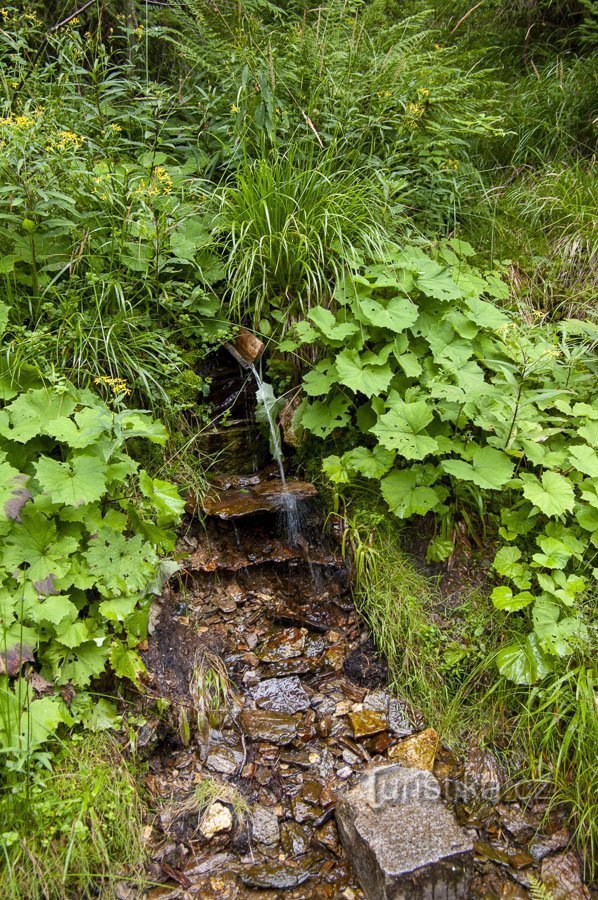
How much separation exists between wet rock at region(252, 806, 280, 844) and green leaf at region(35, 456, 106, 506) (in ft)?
4.73

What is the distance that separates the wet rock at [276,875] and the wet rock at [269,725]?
19.5 inches

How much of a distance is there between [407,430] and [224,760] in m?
1.72

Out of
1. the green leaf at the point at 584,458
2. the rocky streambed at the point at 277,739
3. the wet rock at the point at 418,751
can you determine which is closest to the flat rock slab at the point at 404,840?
the rocky streambed at the point at 277,739

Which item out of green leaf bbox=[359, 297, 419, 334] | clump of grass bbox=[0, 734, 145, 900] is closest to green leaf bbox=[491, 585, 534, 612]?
green leaf bbox=[359, 297, 419, 334]

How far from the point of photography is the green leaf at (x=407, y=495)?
117 inches

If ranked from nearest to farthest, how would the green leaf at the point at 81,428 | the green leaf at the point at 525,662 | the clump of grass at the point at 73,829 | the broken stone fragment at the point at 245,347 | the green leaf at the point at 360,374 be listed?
the clump of grass at the point at 73,829 → the green leaf at the point at 81,428 → the green leaf at the point at 525,662 → the green leaf at the point at 360,374 → the broken stone fragment at the point at 245,347

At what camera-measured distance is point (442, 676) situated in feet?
9.43

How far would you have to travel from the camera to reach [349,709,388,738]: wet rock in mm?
2795

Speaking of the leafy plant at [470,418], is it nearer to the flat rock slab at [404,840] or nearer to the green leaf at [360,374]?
the green leaf at [360,374]

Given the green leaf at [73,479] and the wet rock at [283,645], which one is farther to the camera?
the wet rock at [283,645]

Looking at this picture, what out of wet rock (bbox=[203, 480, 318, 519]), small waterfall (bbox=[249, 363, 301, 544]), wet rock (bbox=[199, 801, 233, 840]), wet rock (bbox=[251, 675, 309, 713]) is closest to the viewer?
wet rock (bbox=[199, 801, 233, 840])

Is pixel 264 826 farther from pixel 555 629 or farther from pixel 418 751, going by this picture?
pixel 555 629

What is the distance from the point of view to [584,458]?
2.91 metres

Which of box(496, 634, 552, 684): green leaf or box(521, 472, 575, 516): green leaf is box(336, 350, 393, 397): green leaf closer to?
box(521, 472, 575, 516): green leaf
